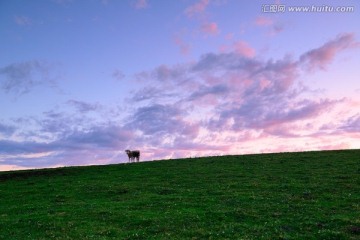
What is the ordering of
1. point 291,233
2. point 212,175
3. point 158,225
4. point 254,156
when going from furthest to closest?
point 254,156, point 212,175, point 158,225, point 291,233

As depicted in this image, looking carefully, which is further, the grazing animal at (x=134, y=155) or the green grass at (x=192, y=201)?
the grazing animal at (x=134, y=155)

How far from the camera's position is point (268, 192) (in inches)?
1264

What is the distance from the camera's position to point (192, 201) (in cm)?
2983

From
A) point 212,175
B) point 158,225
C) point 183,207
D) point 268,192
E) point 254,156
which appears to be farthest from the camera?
point 254,156

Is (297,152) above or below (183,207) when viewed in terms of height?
above

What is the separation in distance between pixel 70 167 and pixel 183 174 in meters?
19.2

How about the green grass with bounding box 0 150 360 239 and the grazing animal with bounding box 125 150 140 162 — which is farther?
the grazing animal with bounding box 125 150 140 162

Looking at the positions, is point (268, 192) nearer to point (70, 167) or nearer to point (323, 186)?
point (323, 186)

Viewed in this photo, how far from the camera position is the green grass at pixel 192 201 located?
2281 centimetres

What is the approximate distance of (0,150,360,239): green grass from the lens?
898 inches

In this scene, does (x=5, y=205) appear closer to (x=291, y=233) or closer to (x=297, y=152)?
(x=291, y=233)

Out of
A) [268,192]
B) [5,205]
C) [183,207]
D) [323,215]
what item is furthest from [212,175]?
[5,205]

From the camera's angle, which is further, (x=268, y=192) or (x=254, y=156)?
(x=254, y=156)

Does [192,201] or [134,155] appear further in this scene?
[134,155]
